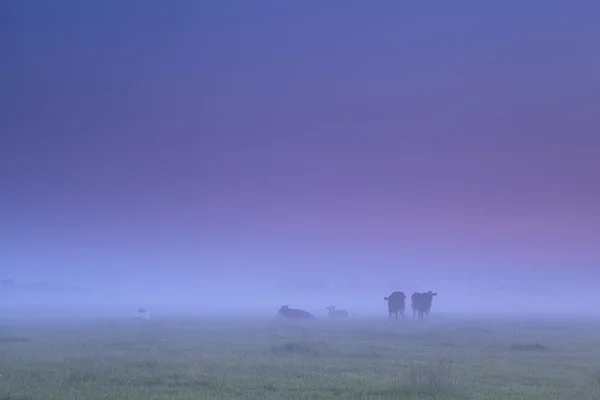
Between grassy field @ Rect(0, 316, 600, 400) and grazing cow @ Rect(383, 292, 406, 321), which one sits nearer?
grassy field @ Rect(0, 316, 600, 400)

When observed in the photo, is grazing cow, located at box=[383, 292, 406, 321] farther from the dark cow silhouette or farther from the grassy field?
the grassy field

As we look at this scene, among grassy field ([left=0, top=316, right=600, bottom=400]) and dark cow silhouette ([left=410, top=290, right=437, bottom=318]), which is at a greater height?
dark cow silhouette ([left=410, top=290, right=437, bottom=318])

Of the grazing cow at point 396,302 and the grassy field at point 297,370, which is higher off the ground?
the grazing cow at point 396,302

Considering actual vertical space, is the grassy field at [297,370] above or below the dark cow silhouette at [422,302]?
below

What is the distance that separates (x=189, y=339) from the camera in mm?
41375

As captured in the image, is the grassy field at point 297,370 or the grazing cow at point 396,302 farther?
the grazing cow at point 396,302

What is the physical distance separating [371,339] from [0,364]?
79.3 feet

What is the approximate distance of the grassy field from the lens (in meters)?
19.2

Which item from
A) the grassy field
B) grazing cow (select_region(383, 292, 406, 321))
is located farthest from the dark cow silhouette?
the grassy field

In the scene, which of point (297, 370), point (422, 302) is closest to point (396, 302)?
point (422, 302)

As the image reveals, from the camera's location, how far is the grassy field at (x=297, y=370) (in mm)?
19219

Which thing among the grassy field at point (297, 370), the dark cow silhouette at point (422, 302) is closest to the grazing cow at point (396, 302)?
the dark cow silhouette at point (422, 302)

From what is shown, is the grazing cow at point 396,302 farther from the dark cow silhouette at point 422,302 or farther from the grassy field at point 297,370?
the grassy field at point 297,370

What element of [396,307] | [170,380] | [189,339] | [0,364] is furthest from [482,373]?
[396,307]
